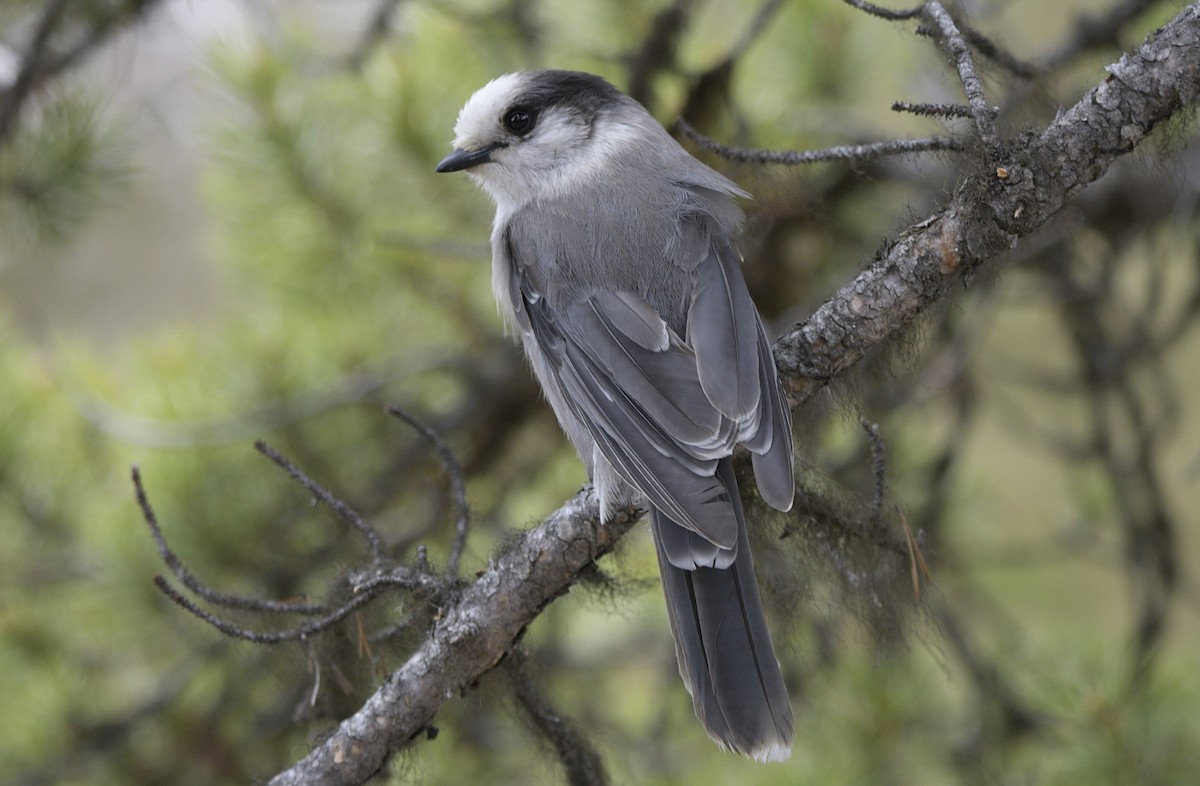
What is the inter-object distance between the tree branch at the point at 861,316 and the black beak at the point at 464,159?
2.98 feet

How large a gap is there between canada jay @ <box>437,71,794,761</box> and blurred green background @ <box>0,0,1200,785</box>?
0.21 metres

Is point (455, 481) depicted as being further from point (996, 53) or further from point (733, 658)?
point (996, 53)

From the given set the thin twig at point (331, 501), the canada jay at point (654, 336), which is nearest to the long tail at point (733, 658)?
the canada jay at point (654, 336)

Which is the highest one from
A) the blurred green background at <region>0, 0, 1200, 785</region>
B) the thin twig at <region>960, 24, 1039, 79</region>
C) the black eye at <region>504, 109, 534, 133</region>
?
the thin twig at <region>960, 24, 1039, 79</region>

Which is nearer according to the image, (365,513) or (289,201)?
(365,513)

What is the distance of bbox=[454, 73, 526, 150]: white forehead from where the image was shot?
7.44 feet

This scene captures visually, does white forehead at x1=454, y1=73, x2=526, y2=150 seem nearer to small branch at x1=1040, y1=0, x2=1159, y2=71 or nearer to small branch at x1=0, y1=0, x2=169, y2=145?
small branch at x1=0, y1=0, x2=169, y2=145

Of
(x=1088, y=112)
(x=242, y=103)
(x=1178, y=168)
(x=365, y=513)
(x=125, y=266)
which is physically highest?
(x=1088, y=112)

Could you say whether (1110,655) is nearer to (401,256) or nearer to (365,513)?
(365,513)

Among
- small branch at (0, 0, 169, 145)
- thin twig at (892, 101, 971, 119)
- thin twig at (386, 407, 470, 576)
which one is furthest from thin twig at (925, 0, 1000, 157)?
small branch at (0, 0, 169, 145)

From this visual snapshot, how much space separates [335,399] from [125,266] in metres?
3.18

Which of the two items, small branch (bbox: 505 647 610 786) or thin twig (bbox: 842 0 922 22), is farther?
small branch (bbox: 505 647 610 786)

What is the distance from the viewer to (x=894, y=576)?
66.1 inches

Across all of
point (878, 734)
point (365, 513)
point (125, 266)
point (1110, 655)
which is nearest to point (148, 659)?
point (365, 513)
